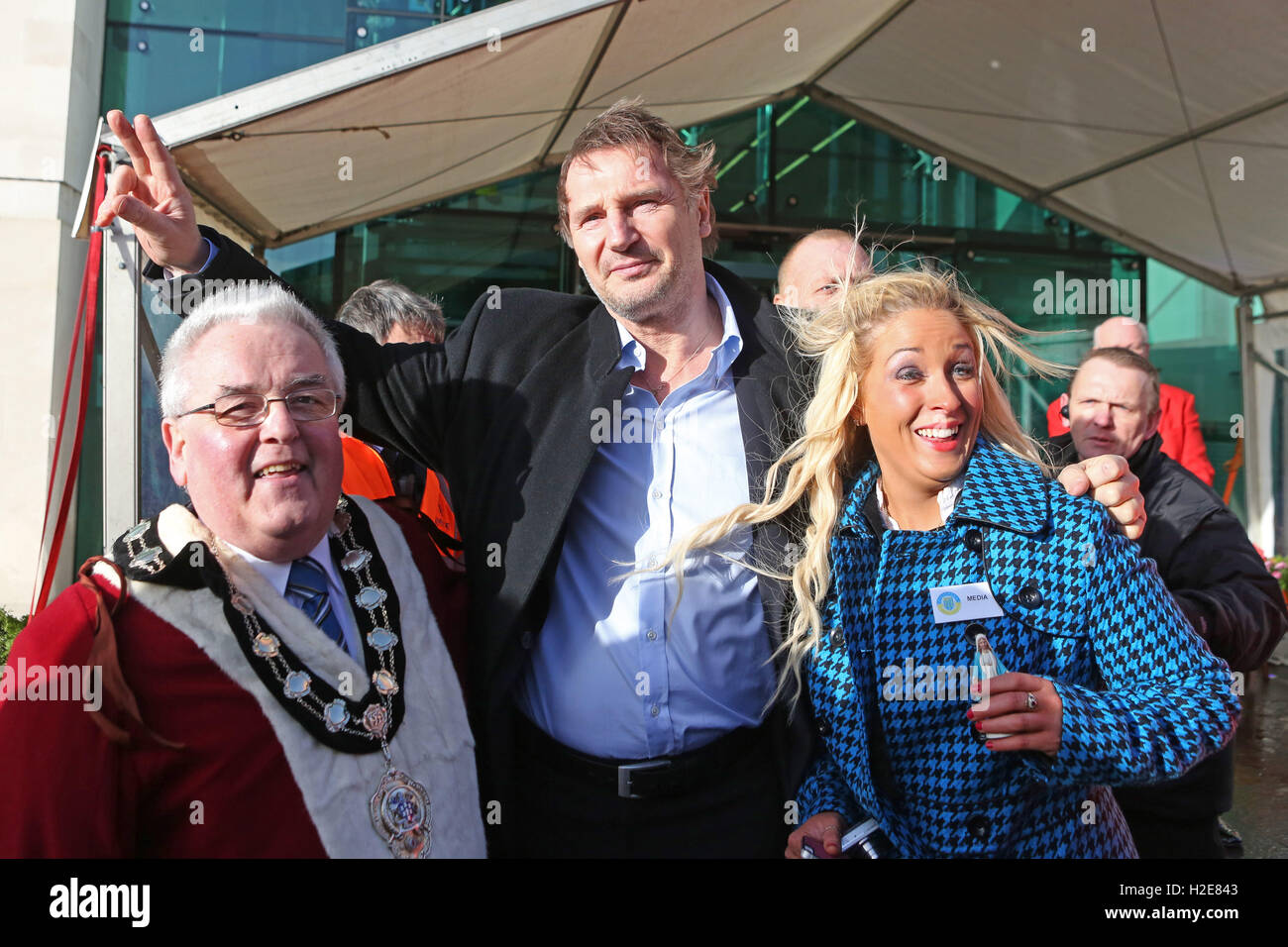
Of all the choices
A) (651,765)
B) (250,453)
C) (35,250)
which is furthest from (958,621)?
(35,250)

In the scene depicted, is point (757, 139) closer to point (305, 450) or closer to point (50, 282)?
point (50, 282)

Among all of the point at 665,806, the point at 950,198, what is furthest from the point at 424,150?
the point at 950,198

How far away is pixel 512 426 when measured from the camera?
7.29 feet

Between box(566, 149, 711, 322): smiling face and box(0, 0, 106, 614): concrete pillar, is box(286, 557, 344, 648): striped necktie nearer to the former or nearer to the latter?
box(566, 149, 711, 322): smiling face

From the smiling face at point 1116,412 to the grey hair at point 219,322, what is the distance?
2.12m

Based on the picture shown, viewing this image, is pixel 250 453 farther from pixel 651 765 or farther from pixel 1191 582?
pixel 1191 582

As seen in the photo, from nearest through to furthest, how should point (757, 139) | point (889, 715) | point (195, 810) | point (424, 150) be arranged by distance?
point (195, 810)
point (889, 715)
point (424, 150)
point (757, 139)

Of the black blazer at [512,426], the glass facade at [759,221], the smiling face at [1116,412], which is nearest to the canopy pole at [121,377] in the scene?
the black blazer at [512,426]

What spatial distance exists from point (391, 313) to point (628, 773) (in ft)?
6.69

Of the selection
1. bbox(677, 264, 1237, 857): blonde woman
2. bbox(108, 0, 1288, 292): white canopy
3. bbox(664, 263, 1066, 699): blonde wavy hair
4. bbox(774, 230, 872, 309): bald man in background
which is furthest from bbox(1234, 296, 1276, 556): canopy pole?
bbox(677, 264, 1237, 857): blonde woman

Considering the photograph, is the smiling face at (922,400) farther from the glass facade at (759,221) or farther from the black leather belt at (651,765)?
the glass facade at (759,221)

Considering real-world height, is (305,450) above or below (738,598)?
above

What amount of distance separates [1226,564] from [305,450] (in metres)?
2.16

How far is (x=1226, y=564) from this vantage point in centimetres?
241
